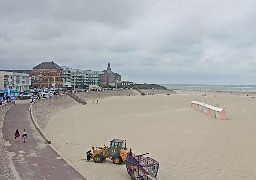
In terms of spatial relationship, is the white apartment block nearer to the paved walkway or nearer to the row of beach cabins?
the row of beach cabins

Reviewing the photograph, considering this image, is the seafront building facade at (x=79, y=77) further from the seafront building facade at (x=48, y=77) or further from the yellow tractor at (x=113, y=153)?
the yellow tractor at (x=113, y=153)

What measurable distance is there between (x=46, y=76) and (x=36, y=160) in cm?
12382

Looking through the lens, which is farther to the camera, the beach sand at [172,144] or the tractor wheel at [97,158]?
the tractor wheel at [97,158]

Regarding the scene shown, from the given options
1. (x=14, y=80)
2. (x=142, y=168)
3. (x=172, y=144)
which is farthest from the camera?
(x=14, y=80)

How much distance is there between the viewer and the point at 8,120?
107 ft

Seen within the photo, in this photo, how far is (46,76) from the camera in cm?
13938

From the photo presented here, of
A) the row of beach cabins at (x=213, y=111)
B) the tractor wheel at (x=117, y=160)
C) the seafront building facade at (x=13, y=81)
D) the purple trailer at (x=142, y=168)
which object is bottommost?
the tractor wheel at (x=117, y=160)

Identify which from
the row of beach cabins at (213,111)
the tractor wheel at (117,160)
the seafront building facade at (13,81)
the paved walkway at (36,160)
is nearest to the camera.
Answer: the paved walkway at (36,160)

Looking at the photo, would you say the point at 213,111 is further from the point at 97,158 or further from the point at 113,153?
the point at 97,158

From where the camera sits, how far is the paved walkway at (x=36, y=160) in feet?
53.6

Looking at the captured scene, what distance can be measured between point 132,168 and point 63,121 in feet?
73.9

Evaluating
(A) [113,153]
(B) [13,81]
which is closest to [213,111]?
(A) [113,153]

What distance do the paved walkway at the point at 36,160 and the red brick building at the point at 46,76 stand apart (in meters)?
110

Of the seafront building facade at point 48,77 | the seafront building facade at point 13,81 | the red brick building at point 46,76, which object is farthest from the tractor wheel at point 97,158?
the red brick building at point 46,76
